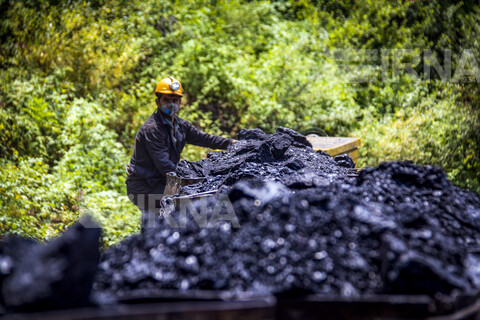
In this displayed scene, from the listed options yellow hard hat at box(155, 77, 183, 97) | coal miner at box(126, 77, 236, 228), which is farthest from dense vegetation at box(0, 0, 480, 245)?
yellow hard hat at box(155, 77, 183, 97)

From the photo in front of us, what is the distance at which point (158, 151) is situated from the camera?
17.3 ft

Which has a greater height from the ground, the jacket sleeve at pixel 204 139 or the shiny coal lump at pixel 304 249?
the shiny coal lump at pixel 304 249

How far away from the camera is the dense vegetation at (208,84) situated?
7.46 metres

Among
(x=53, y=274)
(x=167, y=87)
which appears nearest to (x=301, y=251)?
(x=53, y=274)

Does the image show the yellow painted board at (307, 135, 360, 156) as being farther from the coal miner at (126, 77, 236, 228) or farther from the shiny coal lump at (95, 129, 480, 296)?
the shiny coal lump at (95, 129, 480, 296)

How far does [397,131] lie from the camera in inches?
349

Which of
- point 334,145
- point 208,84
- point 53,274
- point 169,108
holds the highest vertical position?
point 53,274

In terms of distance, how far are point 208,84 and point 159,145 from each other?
4.84 metres

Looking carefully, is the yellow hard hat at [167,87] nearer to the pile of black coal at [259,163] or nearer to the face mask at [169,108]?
the face mask at [169,108]

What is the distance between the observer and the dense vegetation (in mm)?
7461

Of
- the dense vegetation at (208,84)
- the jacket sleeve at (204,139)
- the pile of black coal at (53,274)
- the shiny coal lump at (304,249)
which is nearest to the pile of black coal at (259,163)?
the jacket sleeve at (204,139)

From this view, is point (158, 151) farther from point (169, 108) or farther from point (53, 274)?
point (53, 274)

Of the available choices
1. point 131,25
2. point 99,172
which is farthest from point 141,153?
point 131,25

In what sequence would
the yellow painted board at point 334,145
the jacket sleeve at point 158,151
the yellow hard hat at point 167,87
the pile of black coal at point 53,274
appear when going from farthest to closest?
1. the yellow painted board at point 334,145
2. the yellow hard hat at point 167,87
3. the jacket sleeve at point 158,151
4. the pile of black coal at point 53,274
